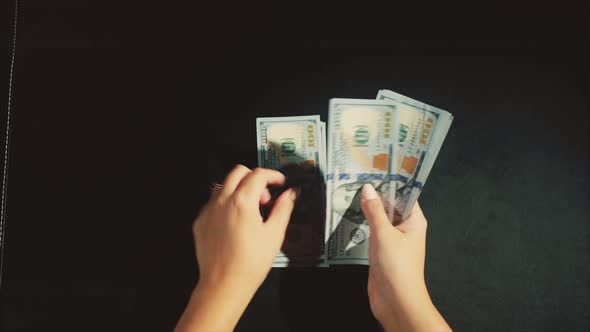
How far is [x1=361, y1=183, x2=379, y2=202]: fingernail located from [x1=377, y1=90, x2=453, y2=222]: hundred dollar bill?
0.11 m

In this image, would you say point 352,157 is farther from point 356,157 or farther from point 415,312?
point 415,312

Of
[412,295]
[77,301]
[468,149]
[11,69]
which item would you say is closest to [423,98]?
[468,149]

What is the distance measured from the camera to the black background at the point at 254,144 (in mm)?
1116

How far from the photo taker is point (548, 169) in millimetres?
1155

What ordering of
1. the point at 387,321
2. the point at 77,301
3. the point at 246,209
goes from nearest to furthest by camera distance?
the point at 246,209 → the point at 387,321 → the point at 77,301

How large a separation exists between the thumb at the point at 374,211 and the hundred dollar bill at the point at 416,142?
122mm

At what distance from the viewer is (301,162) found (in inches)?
44.0

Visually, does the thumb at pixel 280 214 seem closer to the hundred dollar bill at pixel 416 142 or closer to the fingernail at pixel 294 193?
the fingernail at pixel 294 193

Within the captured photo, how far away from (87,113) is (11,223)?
45cm

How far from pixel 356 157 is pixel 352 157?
0.04ft

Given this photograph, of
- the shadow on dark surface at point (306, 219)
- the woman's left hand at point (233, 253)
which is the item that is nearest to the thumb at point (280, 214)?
the woman's left hand at point (233, 253)

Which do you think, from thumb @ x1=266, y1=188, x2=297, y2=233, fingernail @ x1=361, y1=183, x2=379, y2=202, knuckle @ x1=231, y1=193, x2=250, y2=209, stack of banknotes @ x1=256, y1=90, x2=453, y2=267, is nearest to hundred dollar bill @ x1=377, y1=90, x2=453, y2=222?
stack of banknotes @ x1=256, y1=90, x2=453, y2=267

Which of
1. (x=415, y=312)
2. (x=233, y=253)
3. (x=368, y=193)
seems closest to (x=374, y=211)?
(x=368, y=193)

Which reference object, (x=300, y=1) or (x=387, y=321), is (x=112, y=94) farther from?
(x=387, y=321)
